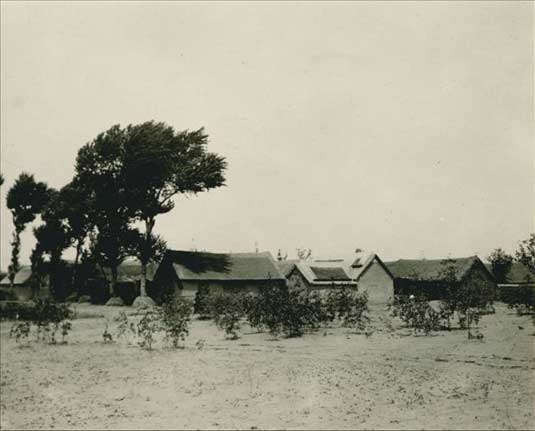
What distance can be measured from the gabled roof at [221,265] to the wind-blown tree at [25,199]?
34.0 feet

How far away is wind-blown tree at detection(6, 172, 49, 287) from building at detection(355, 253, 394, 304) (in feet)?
90.5

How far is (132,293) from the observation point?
1716 inches

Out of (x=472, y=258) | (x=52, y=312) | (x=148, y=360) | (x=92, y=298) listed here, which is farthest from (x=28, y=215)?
(x=472, y=258)

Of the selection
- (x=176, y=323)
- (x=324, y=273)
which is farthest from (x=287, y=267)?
(x=176, y=323)

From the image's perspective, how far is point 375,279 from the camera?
4912cm

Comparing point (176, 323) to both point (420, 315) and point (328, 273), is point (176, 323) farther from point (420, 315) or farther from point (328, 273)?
point (328, 273)

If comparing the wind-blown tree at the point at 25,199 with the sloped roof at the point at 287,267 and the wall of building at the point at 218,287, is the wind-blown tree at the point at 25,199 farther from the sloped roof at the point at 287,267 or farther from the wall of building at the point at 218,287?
the sloped roof at the point at 287,267

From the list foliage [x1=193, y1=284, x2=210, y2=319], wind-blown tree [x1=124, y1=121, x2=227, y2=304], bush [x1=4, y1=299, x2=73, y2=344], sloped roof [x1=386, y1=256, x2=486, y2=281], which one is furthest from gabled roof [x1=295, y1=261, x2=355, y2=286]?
bush [x1=4, y1=299, x2=73, y2=344]

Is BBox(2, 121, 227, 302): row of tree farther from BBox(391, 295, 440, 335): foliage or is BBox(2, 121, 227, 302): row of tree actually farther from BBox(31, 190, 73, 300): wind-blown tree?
BBox(391, 295, 440, 335): foliage

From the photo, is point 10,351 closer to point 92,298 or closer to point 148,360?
point 148,360

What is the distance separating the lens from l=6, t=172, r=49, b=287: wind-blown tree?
3788cm

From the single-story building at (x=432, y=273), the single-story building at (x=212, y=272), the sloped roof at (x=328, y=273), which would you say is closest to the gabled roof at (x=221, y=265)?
the single-story building at (x=212, y=272)

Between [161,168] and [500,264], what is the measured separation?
3582 centimetres

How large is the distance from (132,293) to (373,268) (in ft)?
72.2
